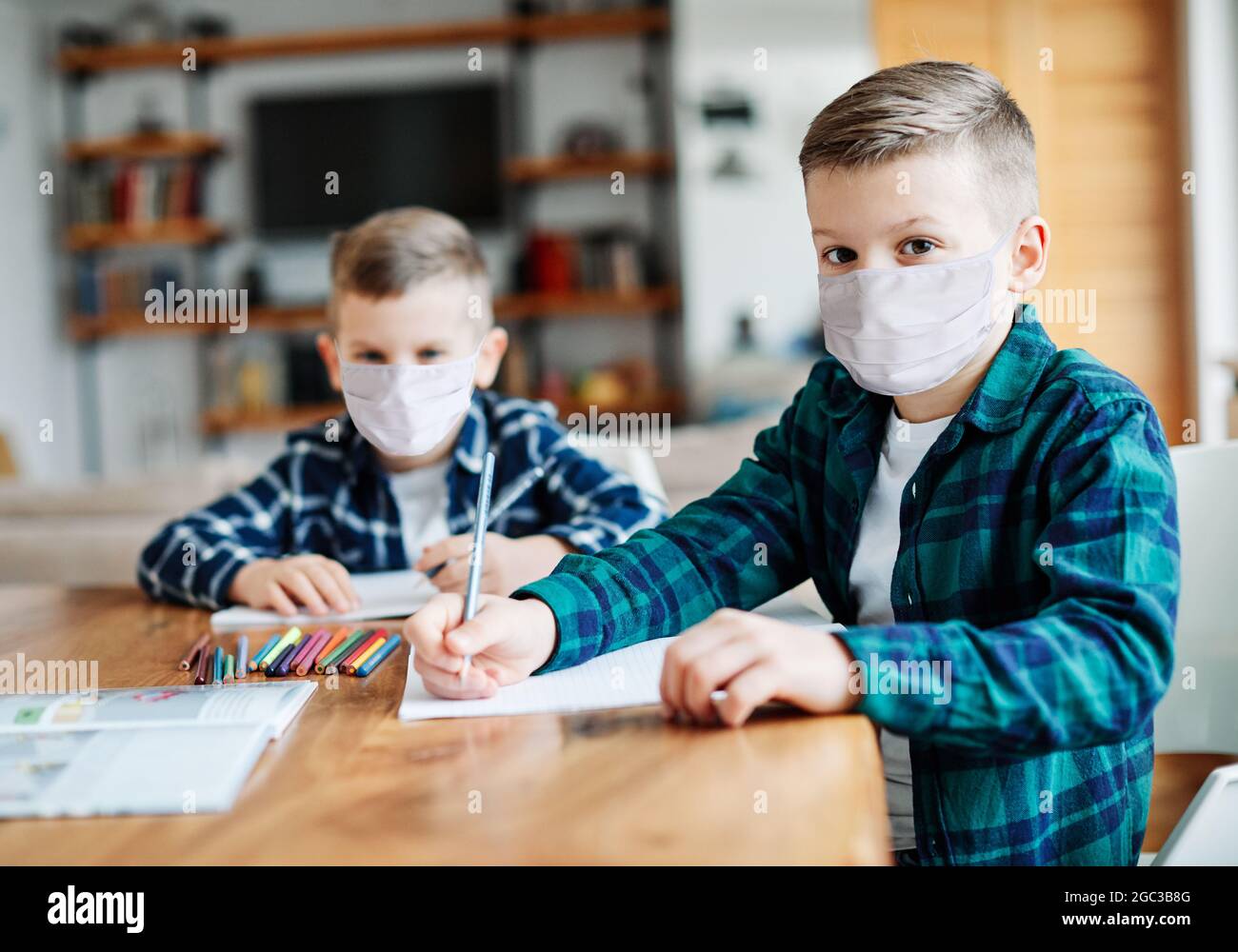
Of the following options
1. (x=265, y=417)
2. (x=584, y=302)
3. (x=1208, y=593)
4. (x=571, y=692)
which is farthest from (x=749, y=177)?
(x=571, y=692)

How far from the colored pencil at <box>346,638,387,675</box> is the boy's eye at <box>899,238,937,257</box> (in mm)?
475

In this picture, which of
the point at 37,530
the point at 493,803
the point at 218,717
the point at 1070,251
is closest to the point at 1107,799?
the point at 493,803

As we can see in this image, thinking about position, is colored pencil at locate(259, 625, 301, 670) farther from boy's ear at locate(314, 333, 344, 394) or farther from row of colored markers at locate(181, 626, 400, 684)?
boy's ear at locate(314, 333, 344, 394)

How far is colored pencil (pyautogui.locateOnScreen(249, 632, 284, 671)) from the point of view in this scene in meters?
0.82

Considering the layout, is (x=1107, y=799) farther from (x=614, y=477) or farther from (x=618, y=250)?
(x=618, y=250)

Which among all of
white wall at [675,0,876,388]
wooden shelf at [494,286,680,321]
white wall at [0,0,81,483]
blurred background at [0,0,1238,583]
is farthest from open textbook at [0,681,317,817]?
white wall at [0,0,81,483]

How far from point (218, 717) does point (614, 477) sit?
65 centimetres

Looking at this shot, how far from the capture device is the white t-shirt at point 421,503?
1300 mm

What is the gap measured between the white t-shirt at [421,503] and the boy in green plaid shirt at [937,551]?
44 centimetres

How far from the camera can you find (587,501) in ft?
4.07

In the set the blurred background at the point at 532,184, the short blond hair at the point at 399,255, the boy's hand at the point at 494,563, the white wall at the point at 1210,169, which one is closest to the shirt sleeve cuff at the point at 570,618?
the boy's hand at the point at 494,563

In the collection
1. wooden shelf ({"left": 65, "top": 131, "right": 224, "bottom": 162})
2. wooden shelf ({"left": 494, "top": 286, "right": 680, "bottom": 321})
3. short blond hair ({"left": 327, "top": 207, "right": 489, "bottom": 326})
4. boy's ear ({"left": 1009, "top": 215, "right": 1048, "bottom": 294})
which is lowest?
boy's ear ({"left": 1009, "top": 215, "right": 1048, "bottom": 294})

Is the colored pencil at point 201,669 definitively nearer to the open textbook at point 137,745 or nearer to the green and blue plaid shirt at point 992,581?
the open textbook at point 137,745
